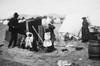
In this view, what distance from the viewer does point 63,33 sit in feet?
38.1

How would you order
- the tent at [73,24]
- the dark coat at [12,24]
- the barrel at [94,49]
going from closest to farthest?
the barrel at [94,49] < the dark coat at [12,24] < the tent at [73,24]

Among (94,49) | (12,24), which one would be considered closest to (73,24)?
(12,24)

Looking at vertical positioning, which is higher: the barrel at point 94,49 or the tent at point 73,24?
the tent at point 73,24

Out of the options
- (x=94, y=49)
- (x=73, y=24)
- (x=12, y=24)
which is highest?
(x=12, y=24)

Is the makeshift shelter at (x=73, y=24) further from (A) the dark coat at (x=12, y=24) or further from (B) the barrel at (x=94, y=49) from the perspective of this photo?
(B) the barrel at (x=94, y=49)

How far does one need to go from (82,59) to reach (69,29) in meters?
6.00

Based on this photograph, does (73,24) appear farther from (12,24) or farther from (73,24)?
(12,24)

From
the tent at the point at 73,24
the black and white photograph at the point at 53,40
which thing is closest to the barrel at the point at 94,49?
the black and white photograph at the point at 53,40

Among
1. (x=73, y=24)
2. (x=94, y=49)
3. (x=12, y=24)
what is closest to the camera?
(x=94, y=49)

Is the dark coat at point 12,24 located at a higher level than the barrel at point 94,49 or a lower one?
higher

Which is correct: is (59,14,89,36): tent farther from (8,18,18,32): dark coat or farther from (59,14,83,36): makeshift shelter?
(8,18,18,32): dark coat

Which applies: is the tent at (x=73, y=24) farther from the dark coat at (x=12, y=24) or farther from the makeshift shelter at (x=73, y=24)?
the dark coat at (x=12, y=24)

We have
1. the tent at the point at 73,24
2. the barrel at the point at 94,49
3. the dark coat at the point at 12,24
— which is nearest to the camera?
the barrel at the point at 94,49

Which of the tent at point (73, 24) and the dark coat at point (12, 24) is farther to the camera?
the tent at point (73, 24)
